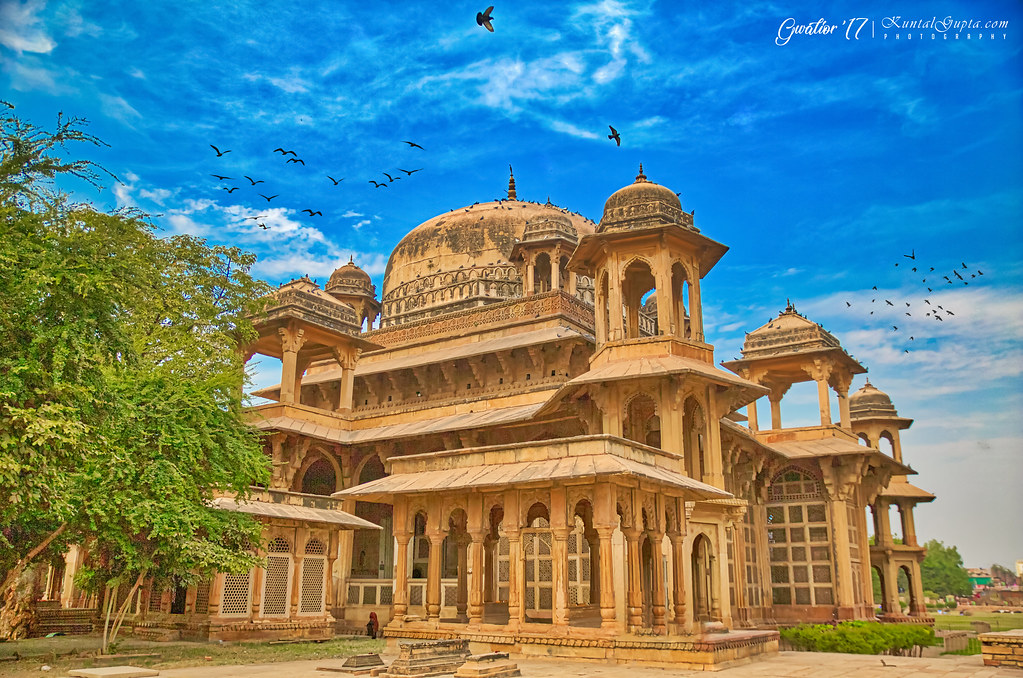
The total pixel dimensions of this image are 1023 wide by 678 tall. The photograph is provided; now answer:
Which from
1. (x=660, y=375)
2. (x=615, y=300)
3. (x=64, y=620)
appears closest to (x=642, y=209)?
(x=615, y=300)

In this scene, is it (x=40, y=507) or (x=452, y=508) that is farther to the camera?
(x=452, y=508)

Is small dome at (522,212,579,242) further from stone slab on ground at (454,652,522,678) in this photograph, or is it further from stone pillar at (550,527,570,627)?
stone slab on ground at (454,652,522,678)

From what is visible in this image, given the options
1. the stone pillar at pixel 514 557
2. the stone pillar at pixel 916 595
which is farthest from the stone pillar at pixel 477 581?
the stone pillar at pixel 916 595

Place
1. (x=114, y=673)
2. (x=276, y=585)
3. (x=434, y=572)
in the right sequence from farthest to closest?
Answer: (x=276, y=585) → (x=434, y=572) → (x=114, y=673)

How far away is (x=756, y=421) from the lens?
32.6 meters

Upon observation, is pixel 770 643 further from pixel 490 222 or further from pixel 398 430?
pixel 490 222

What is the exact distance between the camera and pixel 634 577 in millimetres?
16719

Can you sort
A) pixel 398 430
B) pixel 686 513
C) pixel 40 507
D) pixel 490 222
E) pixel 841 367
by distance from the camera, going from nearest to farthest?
pixel 40 507 < pixel 686 513 < pixel 398 430 < pixel 841 367 < pixel 490 222

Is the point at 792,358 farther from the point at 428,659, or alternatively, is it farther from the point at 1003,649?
the point at 428,659

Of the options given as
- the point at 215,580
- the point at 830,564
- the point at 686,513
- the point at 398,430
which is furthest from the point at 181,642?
the point at 830,564

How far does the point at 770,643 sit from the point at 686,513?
3.18 metres

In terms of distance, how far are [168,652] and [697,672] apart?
10726 mm

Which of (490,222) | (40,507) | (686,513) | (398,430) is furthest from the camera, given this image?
(490,222)

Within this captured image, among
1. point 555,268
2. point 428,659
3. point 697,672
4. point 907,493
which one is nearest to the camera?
point 428,659
